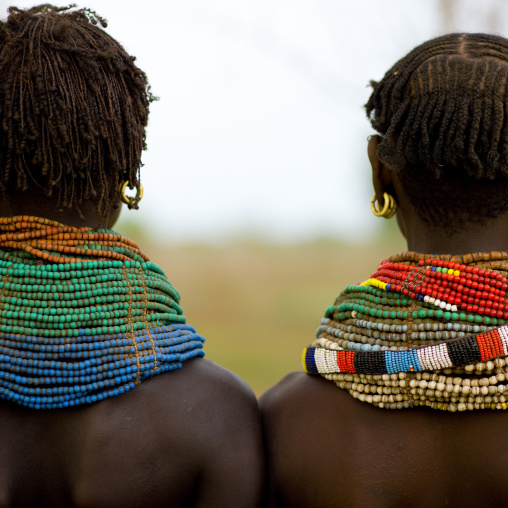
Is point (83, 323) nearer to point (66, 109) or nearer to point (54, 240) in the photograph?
point (54, 240)

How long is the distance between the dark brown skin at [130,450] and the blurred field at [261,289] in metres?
6.79

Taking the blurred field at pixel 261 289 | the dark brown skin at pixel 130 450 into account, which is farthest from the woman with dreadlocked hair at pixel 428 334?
the blurred field at pixel 261 289

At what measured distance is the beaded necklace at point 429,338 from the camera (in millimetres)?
2205

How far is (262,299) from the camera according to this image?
44.7 ft

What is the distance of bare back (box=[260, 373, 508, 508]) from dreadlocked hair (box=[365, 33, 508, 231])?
2.08ft

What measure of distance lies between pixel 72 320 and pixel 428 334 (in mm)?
1074

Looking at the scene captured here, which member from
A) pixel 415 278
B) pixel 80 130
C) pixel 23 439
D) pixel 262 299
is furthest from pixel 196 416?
pixel 262 299

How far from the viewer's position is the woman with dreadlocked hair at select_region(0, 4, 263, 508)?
88.8 inches

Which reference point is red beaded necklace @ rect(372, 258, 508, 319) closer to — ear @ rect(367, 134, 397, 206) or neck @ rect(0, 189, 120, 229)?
ear @ rect(367, 134, 397, 206)

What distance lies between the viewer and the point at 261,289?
14.0m

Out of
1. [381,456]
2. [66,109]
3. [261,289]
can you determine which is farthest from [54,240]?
[261,289]

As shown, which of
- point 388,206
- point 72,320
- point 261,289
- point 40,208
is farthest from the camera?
point 261,289

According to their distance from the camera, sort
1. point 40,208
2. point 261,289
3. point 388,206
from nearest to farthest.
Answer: point 40,208 → point 388,206 → point 261,289

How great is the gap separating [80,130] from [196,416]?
0.96 m
